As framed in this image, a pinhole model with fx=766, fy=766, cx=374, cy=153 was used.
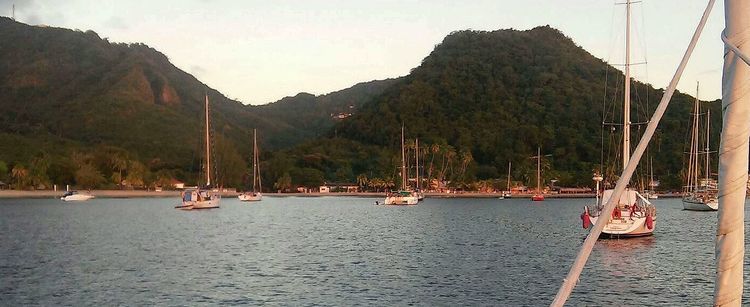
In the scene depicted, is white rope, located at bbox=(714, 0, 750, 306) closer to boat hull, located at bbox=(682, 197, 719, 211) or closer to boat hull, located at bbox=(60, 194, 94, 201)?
boat hull, located at bbox=(682, 197, 719, 211)

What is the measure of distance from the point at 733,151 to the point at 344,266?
38.8 meters

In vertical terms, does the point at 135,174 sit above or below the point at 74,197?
above

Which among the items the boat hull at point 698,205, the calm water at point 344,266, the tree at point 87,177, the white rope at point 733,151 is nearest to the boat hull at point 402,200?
the boat hull at point 698,205

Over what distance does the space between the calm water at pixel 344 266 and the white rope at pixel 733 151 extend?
2469cm

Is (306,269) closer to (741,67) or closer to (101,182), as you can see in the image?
(741,67)

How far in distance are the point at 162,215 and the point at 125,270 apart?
210ft

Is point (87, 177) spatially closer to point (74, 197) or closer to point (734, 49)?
point (74, 197)

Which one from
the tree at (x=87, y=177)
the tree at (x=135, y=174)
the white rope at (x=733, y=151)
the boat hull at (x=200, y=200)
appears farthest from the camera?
the tree at (x=135, y=174)

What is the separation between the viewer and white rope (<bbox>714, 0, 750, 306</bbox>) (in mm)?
5816

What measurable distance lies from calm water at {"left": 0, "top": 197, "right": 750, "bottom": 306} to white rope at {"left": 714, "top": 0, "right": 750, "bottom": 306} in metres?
24.7

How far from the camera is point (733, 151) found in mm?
6016

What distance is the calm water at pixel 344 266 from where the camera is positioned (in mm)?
32719

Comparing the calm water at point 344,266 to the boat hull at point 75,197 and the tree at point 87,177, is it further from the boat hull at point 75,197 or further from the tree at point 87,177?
the tree at point 87,177

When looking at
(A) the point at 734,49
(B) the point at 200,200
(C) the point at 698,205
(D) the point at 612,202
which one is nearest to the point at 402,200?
(B) the point at 200,200
